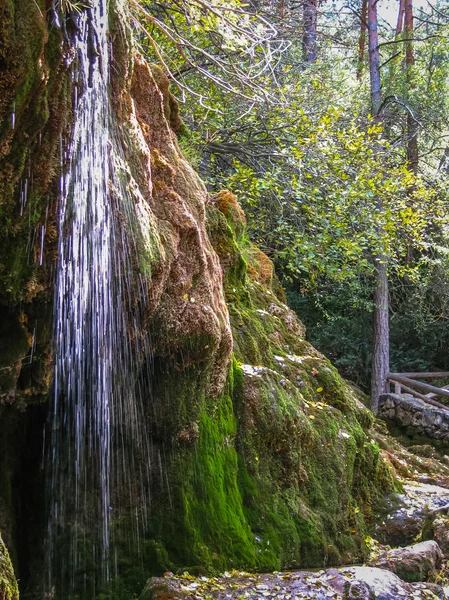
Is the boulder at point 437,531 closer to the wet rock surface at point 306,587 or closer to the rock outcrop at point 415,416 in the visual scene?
the wet rock surface at point 306,587

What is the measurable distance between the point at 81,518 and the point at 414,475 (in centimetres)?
547

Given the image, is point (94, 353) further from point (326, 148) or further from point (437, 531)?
point (326, 148)

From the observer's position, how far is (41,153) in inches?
113

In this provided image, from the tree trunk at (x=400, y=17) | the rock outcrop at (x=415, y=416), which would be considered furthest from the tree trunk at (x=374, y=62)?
the rock outcrop at (x=415, y=416)

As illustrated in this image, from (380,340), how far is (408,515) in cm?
857

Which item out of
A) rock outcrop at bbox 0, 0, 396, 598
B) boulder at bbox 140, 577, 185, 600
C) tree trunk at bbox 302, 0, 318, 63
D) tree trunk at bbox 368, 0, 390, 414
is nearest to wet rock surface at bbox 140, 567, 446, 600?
boulder at bbox 140, 577, 185, 600

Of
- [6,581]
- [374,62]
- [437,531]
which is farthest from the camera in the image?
[374,62]

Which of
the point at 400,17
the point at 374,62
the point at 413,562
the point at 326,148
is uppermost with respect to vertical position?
the point at 400,17

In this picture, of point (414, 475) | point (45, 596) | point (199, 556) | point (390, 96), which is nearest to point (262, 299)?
point (414, 475)

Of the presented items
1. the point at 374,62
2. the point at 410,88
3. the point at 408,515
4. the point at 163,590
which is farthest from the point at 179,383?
the point at 410,88

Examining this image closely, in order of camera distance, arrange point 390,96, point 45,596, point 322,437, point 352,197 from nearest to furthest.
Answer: point 45,596 → point 322,437 → point 352,197 → point 390,96

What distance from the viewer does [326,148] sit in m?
8.63

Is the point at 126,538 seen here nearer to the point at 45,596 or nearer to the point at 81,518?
the point at 81,518

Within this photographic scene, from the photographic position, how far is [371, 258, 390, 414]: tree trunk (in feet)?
46.8
